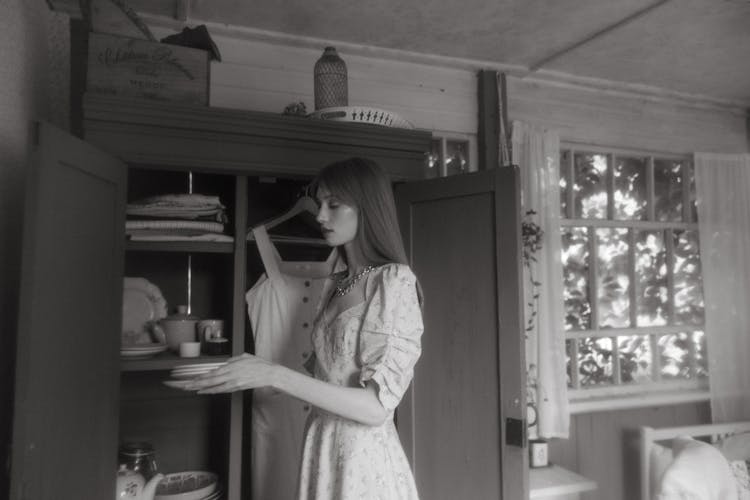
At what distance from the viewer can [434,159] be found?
3287 mm

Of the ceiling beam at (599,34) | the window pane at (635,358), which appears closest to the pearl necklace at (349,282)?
the ceiling beam at (599,34)

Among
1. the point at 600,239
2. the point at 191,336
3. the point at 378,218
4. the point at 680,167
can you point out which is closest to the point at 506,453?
the point at 378,218

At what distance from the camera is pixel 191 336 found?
7.32 feet

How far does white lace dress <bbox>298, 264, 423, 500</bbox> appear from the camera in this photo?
1.51 meters

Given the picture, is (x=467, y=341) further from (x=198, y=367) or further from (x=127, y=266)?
(x=127, y=266)

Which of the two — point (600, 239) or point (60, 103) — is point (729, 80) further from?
point (60, 103)

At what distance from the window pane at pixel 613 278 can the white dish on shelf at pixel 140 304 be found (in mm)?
2663

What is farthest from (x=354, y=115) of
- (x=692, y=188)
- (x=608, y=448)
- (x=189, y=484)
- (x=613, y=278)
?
(x=692, y=188)

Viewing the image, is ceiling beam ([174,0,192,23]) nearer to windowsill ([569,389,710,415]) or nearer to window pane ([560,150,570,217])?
window pane ([560,150,570,217])

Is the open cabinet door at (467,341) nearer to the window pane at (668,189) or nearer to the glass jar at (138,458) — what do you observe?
the glass jar at (138,458)

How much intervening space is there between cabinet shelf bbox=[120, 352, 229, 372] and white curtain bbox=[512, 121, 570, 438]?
1802mm

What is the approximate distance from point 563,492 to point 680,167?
2.37 m

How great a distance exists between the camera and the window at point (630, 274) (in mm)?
3615

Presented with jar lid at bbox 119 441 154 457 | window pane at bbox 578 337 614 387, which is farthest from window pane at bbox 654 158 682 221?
jar lid at bbox 119 441 154 457
